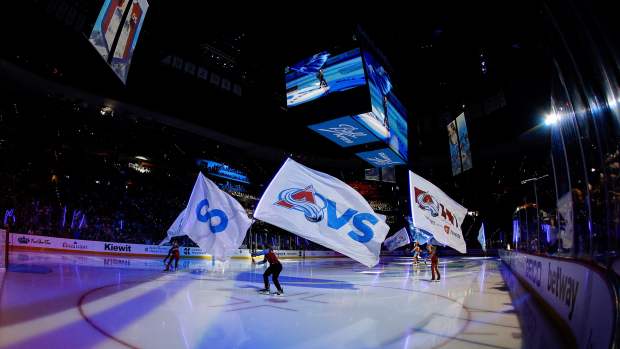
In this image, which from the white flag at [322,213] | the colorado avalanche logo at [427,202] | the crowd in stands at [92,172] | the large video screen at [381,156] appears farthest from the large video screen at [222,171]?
the colorado avalanche logo at [427,202]

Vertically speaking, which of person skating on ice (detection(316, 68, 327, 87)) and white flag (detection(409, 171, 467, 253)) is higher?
person skating on ice (detection(316, 68, 327, 87))

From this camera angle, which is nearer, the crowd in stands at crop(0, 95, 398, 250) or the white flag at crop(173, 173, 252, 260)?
the white flag at crop(173, 173, 252, 260)

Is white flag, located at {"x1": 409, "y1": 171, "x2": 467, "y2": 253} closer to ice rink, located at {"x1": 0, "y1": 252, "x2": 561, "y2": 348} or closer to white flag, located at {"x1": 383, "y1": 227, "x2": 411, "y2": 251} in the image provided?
ice rink, located at {"x1": 0, "y1": 252, "x2": 561, "y2": 348}

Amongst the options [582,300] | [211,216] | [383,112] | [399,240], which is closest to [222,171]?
[399,240]

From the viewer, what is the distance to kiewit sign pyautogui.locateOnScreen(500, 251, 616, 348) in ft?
9.57

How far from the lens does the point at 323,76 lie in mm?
15023

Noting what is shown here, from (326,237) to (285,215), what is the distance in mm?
1139

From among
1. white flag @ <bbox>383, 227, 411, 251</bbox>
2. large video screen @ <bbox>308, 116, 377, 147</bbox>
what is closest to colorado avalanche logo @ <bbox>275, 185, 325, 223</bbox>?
large video screen @ <bbox>308, 116, 377, 147</bbox>

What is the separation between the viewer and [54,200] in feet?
77.5

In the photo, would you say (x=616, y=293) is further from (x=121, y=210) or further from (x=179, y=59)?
(x=121, y=210)

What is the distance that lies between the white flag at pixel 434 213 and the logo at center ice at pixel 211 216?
5837mm

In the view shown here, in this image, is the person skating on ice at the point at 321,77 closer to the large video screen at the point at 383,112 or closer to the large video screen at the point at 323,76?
the large video screen at the point at 323,76

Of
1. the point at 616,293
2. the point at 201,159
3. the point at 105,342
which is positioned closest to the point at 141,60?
the point at 105,342

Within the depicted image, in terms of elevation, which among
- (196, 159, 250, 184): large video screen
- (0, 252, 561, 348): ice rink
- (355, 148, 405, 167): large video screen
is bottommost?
(0, 252, 561, 348): ice rink
